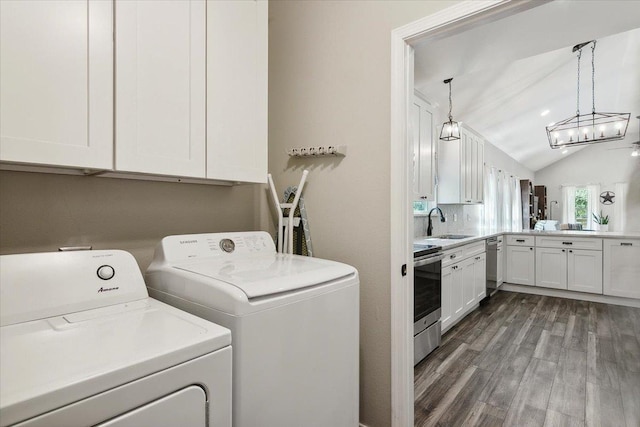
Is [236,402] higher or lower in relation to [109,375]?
lower

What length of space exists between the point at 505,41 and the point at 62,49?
253cm

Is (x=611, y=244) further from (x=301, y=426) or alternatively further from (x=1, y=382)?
(x=1, y=382)

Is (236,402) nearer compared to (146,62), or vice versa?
(236,402)

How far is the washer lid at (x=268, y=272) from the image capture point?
1.07 m

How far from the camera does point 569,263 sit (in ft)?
15.0

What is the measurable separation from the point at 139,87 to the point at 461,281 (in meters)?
3.38

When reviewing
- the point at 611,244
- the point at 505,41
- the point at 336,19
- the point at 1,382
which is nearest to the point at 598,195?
the point at 611,244

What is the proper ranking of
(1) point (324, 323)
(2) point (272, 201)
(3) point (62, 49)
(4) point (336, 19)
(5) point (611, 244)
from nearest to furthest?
(3) point (62, 49) < (1) point (324, 323) < (4) point (336, 19) < (2) point (272, 201) < (5) point (611, 244)

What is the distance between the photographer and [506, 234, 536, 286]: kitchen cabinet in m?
4.90

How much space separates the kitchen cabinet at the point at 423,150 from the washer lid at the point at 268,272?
6.80ft

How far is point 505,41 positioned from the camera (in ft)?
7.34

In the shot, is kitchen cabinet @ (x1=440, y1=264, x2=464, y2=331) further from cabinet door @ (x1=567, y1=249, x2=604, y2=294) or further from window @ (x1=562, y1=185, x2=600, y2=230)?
window @ (x1=562, y1=185, x2=600, y2=230)

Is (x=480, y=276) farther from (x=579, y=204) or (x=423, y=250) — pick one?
(x=579, y=204)

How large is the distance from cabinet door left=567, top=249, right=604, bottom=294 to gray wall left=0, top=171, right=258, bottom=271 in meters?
4.90
